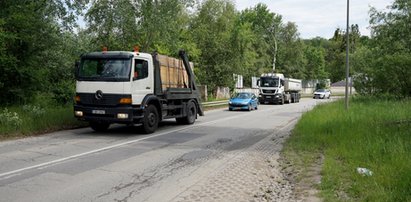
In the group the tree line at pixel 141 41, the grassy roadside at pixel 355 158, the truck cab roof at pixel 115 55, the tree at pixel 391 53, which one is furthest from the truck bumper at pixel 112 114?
the tree at pixel 391 53

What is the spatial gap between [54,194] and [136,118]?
7.23 m

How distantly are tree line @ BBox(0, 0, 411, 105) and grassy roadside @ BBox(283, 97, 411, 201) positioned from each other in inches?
414

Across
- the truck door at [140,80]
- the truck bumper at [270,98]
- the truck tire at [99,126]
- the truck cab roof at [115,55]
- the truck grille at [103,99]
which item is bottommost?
the truck tire at [99,126]

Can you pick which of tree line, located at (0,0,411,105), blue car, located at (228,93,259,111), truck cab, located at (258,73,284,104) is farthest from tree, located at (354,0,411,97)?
blue car, located at (228,93,259,111)

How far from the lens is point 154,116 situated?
1480 cm

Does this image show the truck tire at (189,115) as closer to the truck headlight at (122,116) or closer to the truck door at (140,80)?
the truck door at (140,80)

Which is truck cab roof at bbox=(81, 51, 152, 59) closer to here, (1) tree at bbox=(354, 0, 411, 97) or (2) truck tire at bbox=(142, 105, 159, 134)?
(2) truck tire at bbox=(142, 105, 159, 134)

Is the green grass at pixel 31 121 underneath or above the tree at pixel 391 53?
underneath

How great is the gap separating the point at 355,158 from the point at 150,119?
764 centimetres

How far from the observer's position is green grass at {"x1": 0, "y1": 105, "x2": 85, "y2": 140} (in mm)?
13120

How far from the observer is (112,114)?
13.4 m

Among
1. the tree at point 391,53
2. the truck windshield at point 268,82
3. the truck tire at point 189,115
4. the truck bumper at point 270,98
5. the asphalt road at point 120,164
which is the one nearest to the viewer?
the asphalt road at point 120,164

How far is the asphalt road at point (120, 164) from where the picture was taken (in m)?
6.64

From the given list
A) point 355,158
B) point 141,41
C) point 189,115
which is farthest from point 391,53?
point 355,158
